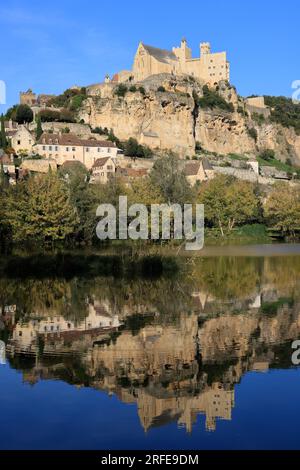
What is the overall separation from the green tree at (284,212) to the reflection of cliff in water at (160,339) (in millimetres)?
33561

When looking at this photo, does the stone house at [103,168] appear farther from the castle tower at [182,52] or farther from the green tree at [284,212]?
the castle tower at [182,52]

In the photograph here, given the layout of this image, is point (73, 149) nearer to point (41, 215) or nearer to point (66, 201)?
point (66, 201)

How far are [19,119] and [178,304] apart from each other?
59.9 meters

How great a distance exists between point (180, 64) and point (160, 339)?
87.7 m

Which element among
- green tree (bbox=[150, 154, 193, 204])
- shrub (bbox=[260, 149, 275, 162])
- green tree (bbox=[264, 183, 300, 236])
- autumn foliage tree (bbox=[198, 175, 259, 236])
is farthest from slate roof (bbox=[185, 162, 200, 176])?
green tree (bbox=[150, 154, 193, 204])

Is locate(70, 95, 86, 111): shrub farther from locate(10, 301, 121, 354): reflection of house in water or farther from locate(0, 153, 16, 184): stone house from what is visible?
locate(10, 301, 121, 354): reflection of house in water

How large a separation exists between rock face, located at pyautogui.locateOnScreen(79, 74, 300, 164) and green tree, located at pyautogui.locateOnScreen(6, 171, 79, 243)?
4676 centimetres

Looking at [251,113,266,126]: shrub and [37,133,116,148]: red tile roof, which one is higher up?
[251,113,266,126]: shrub

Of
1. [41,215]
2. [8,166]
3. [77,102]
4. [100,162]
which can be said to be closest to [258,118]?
[77,102]

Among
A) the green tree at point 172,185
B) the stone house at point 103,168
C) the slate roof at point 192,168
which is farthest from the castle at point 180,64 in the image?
the green tree at point 172,185

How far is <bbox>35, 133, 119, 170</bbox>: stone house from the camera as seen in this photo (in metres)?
68.1

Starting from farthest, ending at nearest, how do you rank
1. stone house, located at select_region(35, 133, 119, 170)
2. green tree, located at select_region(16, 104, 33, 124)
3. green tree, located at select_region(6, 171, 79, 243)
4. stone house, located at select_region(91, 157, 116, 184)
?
green tree, located at select_region(16, 104, 33, 124)
stone house, located at select_region(35, 133, 119, 170)
stone house, located at select_region(91, 157, 116, 184)
green tree, located at select_region(6, 171, 79, 243)

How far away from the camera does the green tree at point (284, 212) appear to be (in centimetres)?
5969
